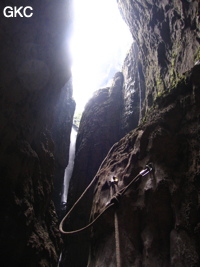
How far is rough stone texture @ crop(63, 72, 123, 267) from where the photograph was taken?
12.2 metres

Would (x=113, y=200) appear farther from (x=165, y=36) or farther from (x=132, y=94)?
(x=132, y=94)

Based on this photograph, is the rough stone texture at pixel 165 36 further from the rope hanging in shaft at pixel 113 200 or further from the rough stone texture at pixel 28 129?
the rough stone texture at pixel 28 129

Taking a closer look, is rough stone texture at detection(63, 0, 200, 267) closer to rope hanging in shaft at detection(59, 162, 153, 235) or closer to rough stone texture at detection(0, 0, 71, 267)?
rope hanging in shaft at detection(59, 162, 153, 235)

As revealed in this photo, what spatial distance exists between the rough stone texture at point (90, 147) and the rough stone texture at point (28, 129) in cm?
563

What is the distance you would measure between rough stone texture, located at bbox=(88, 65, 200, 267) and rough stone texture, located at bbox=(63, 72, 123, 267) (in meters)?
8.33

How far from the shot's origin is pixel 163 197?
387cm

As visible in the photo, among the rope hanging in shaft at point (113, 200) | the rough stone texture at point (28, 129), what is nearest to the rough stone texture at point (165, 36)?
the rope hanging in shaft at point (113, 200)

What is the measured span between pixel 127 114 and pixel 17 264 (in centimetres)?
1144

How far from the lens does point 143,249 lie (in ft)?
11.8

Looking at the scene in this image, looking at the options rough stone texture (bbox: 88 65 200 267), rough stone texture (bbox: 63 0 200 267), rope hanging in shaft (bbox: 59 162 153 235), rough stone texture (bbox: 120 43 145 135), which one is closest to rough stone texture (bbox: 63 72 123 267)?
rough stone texture (bbox: 120 43 145 135)

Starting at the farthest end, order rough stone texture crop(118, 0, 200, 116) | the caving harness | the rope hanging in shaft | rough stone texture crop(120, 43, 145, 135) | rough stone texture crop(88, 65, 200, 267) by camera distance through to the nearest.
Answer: rough stone texture crop(120, 43, 145, 135) < rough stone texture crop(118, 0, 200, 116) < the rope hanging in shaft < rough stone texture crop(88, 65, 200, 267) < the caving harness

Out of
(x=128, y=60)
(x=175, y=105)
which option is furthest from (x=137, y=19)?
(x=175, y=105)

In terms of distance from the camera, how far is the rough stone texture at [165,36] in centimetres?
559

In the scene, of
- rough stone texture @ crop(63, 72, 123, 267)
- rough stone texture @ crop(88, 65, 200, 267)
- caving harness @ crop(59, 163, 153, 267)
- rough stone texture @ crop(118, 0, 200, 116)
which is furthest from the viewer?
rough stone texture @ crop(63, 72, 123, 267)
